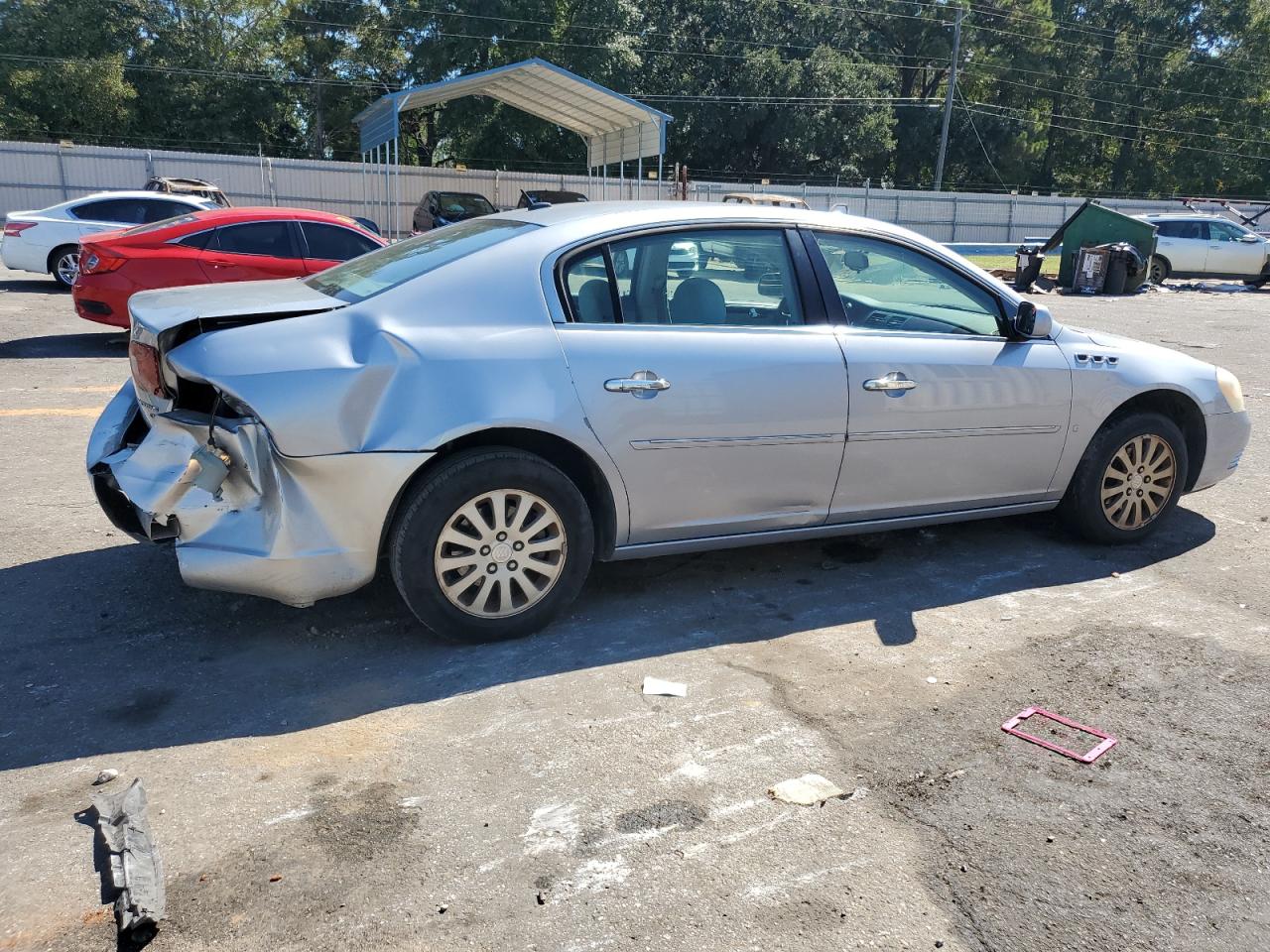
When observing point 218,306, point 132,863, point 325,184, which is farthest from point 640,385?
point 325,184

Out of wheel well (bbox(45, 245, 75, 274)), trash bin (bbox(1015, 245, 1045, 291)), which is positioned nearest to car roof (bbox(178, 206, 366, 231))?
wheel well (bbox(45, 245, 75, 274))

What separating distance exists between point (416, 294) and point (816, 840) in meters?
2.40

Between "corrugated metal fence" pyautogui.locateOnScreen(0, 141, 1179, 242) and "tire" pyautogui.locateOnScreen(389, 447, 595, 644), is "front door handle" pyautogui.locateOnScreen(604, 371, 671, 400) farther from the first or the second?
"corrugated metal fence" pyautogui.locateOnScreen(0, 141, 1179, 242)

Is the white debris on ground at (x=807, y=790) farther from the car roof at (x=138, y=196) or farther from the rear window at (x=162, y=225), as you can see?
the car roof at (x=138, y=196)

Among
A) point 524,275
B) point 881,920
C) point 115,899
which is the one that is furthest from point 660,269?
point 115,899

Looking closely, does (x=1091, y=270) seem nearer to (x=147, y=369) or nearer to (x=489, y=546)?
(x=489, y=546)

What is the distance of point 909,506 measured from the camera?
4.78m

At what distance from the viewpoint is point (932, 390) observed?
4625 mm

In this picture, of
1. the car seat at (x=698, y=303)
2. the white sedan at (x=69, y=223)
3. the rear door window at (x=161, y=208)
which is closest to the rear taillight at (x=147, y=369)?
the car seat at (x=698, y=303)

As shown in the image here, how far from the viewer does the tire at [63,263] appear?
1518cm

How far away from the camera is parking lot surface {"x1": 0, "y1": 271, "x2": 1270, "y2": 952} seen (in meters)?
2.63

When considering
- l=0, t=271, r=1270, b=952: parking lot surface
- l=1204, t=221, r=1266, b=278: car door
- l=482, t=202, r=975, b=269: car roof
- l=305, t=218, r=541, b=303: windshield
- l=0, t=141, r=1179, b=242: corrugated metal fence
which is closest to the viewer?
l=0, t=271, r=1270, b=952: parking lot surface

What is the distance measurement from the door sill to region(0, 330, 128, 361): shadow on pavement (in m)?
8.19

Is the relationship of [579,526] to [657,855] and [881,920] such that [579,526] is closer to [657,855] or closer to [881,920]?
[657,855]
